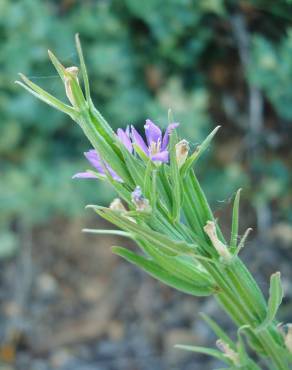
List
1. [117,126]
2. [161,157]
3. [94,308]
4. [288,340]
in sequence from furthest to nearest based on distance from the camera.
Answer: [94,308]
[117,126]
[288,340]
[161,157]

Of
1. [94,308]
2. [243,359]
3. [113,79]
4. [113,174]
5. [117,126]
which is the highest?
[113,79]

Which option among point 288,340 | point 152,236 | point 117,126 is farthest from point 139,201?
point 117,126

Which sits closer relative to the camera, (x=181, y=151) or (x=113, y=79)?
(x=181, y=151)

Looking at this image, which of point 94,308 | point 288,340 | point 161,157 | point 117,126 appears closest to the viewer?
Result: point 161,157

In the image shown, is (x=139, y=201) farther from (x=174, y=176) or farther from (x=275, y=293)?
(x=275, y=293)

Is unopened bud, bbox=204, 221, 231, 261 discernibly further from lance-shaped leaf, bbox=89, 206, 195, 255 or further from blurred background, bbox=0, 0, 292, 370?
blurred background, bbox=0, 0, 292, 370

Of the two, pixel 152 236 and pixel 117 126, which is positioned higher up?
pixel 117 126

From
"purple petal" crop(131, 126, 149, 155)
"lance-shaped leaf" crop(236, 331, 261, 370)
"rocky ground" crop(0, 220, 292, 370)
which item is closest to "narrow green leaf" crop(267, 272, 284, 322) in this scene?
"lance-shaped leaf" crop(236, 331, 261, 370)

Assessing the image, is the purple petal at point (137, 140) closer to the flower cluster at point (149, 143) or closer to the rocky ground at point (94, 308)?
the flower cluster at point (149, 143)
